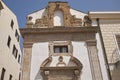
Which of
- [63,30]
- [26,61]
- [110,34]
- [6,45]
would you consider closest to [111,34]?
[110,34]

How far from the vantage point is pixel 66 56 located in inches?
448

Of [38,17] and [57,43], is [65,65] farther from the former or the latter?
[38,17]

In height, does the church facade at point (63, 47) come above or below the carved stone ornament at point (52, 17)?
below

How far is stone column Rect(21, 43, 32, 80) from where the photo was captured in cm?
1061

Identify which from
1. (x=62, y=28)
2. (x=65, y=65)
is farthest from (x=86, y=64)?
(x=62, y=28)

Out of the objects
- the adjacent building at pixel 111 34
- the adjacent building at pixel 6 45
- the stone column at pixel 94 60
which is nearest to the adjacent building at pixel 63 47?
the stone column at pixel 94 60

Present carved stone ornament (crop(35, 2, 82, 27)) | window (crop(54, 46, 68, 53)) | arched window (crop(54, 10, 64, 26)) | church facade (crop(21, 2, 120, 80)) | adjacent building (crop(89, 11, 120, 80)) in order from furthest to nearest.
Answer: arched window (crop(54, 10, 64, 26)) → carved stone ornament (crop(35, 2, 82, 27)) → window (crop(54, 46, 68, 53)) → adjacent building (crop(89, 11, 120, 80)) → church facade (crop(21, 2, 120, 80))

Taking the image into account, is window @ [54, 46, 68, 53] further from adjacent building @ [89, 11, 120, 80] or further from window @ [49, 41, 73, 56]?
adjacent building @ [89, 11, 120, 80]

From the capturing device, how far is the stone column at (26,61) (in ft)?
34.8

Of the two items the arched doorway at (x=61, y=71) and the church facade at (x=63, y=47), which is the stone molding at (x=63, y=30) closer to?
the church facade at (x=63, y=47)

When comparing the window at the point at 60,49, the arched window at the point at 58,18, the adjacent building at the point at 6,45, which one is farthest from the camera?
the adjacent building at the point at 6,45

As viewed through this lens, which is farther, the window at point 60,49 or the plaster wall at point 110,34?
the window at point 60,49

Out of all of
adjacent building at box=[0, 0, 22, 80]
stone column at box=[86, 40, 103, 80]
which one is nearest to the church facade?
stone column at box=[86, 40, 103, 80]

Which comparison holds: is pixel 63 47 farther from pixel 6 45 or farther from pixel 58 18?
pixel 6 45
